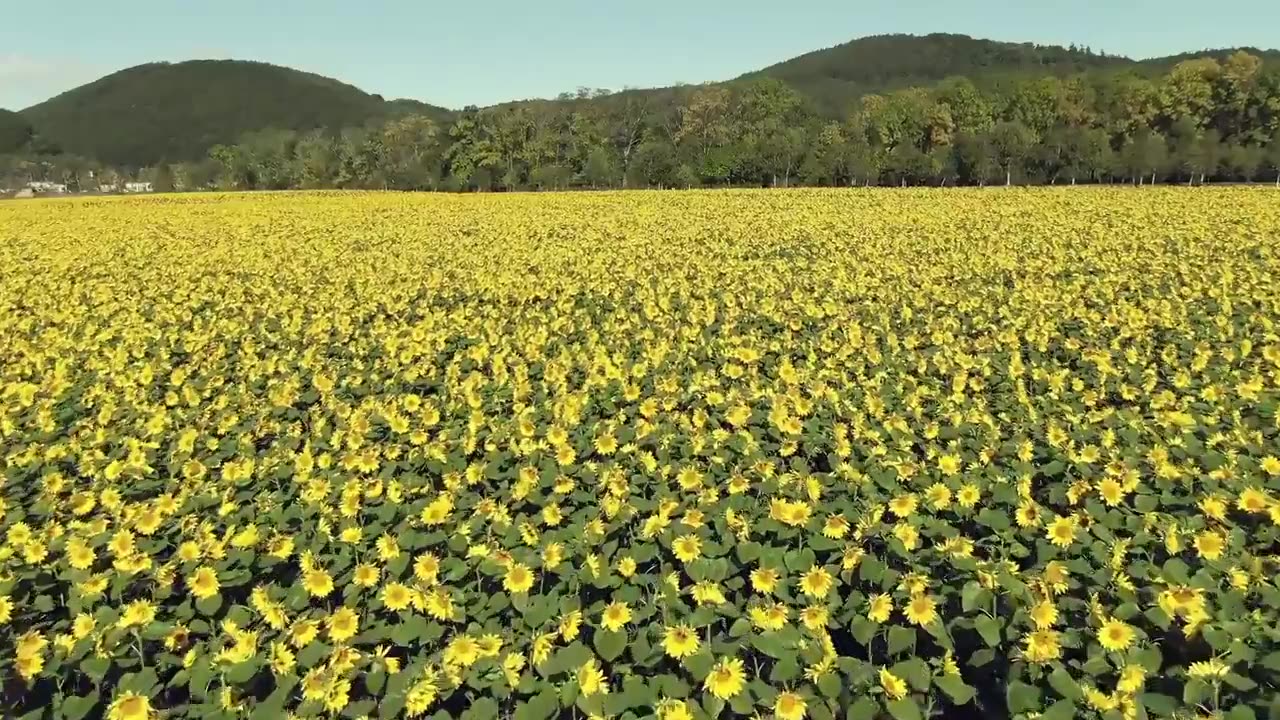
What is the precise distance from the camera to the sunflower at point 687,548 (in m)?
3.82

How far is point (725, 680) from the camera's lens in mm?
2959

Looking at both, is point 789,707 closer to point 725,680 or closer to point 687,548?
point 725,680

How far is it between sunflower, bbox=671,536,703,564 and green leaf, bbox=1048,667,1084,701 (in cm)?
163

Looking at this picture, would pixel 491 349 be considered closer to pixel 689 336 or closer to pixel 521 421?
pixel 689 336

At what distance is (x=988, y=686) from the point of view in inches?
141

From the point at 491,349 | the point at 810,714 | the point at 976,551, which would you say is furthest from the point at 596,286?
the point at 810,714

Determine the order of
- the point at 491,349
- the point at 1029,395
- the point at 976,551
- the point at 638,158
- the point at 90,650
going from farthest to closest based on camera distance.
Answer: the point at 638,158 → the point at 491,349 → the point at 1029,395 → the point at 976,551 → the point at 90,650

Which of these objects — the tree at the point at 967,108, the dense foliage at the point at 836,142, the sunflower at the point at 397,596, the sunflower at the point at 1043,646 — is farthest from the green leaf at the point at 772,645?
the tree at the point at 967,108

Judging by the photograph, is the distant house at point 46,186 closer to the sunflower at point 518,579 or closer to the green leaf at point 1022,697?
the sunflower at point 518,579

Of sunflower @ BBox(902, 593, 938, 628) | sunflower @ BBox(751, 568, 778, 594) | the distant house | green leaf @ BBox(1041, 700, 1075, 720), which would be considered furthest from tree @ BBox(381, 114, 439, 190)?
green leaf @ BBox(1041, 700, 1075, 720)

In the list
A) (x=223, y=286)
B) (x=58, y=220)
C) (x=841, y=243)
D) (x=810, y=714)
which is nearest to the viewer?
(x=810, y=714)

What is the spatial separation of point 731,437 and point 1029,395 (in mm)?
2949

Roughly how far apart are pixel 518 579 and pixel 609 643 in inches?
25.3

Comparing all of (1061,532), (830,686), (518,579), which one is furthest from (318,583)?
(1061,532)
